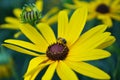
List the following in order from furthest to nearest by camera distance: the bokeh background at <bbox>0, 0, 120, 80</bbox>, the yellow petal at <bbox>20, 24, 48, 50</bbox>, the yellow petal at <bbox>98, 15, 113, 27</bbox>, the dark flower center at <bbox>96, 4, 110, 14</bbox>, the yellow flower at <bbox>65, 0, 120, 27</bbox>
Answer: the dark flower center at <bbox>96, 4, 110, 14</bbox> < the yellow flower at <bbox>65, 0, 120, 27</bbox> < the yellow petal at <bbox>98, 15, 113, 27</bbox> < the bokeh background at <bbox>0, 0, 120, 80</bbox> < the yellow petal at <bbox>20, 24, 48, 50</bbox>

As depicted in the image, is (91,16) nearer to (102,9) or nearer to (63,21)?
(102,9)

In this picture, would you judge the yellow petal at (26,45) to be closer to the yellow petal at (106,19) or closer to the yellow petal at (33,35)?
the yellow petal at (33,35)

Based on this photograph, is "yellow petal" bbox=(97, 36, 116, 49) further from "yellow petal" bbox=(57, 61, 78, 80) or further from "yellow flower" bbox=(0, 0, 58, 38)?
"yellow flower" bbox=(0, 0, 58, 38)

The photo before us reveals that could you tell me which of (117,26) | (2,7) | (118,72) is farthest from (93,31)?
(2,7)

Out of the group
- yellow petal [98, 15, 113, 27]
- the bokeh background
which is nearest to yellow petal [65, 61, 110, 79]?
the bokeh background

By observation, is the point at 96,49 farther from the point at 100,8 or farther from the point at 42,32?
the point at 100,8
